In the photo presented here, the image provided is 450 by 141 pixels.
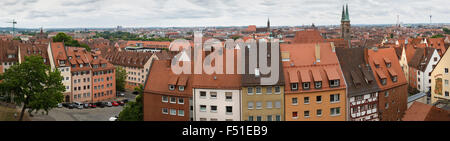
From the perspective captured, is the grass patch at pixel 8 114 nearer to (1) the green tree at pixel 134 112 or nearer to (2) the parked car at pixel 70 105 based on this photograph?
(2) the parked car at pixel 70 105

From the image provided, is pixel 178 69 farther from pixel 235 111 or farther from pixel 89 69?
pixel 89 69

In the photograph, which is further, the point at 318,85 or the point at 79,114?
the point at 79,114

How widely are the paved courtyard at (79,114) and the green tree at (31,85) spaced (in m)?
8.54

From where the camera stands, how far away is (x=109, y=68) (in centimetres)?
7219

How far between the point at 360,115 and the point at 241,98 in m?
11.7

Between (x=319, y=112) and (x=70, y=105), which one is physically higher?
(x=319, y=112)

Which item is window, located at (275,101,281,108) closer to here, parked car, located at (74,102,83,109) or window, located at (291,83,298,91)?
window, located at (291,83,298,91)

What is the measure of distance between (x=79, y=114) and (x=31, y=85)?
14.4 metres

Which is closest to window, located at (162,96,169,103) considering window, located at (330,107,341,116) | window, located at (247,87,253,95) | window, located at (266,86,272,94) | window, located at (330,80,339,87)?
window, located at (247,87,253,95)

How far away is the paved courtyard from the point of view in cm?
5259

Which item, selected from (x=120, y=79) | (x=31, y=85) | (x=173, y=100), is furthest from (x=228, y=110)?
(x=120, y=79)

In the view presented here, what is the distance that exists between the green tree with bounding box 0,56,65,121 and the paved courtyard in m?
8.54

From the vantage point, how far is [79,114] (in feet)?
186
